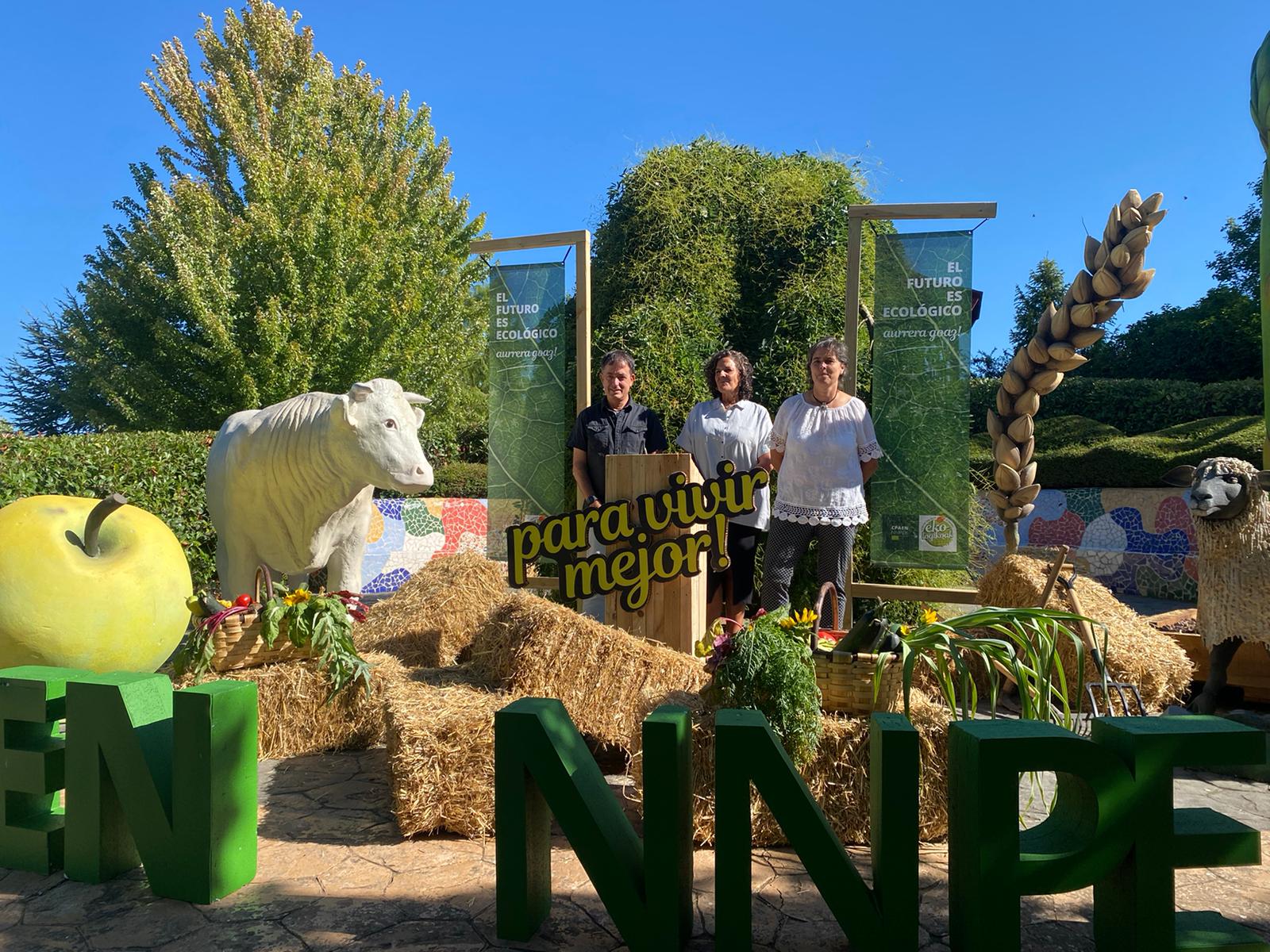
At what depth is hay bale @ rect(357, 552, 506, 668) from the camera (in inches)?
190

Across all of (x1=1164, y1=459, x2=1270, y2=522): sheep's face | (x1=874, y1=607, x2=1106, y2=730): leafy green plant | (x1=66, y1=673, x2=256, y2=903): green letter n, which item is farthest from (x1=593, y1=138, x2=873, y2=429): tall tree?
(x1=66, y1=673, x2=256, y2=903): green letter n

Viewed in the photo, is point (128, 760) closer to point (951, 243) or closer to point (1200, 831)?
point (1200, 831)

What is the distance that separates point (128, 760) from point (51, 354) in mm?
24577

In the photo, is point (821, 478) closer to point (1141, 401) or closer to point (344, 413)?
point (344, 413)

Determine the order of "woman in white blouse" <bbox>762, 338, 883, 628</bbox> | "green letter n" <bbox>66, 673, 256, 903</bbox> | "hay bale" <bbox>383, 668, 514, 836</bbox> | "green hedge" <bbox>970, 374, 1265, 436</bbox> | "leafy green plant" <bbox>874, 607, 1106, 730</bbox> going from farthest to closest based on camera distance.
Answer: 1. "green hedge" <bbox>970, 374, 1265, 436</bbox>
2. "woman in white blouse" <bbox>762, 338, 883, 628</bbox>
3. "hay bale" <bbox>383, 668, 514, 836</bbox>
4. "leafy green plant" <bbox>874, 607, 1106, 730</bbox>
5. "green letter n" <bbox>66, 673, 256, 903</bbox>

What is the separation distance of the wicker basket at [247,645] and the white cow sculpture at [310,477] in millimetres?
1037

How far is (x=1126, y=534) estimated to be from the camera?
12.6 metres

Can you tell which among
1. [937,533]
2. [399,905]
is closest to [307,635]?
[399,905]

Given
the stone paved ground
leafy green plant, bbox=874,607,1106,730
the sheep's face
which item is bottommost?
the stone paved ground

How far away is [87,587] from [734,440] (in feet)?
11.5

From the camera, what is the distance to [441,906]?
98.1 inches

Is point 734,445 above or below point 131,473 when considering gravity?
Result: above

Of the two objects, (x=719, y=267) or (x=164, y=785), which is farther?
(x=719, y=267)

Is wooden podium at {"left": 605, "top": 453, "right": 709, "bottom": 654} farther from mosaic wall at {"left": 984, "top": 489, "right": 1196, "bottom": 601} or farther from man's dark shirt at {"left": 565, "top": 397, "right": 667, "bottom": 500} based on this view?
mosaic wall at {"left": 984, "top": 489, "right": 1196, "bottom": 601}
